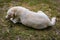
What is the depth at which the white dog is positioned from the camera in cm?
345

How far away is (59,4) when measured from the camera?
4.39 metres

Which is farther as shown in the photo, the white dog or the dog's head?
the dog's head

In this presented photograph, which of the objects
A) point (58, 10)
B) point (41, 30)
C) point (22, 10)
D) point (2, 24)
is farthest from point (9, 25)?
point (58, 10)

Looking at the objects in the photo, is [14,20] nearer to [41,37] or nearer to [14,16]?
[14,16]

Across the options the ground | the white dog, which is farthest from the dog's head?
the ground

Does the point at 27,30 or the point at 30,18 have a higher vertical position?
the point at 30,18

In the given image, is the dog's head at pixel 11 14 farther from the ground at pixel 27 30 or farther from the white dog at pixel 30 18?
the ground at pixel 27 30

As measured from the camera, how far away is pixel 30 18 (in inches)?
137

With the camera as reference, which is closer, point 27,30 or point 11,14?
point 27,30

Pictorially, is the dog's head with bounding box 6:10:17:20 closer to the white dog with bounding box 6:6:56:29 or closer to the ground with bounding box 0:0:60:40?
the white dog with bounding box 6:6:56:29

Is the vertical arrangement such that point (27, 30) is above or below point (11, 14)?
below

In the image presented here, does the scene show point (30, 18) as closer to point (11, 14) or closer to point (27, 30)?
point (27, 30)

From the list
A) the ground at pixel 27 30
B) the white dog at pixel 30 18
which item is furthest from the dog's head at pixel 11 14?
the ground at pixel 27 30

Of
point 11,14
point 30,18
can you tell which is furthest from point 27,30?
point 11,14
